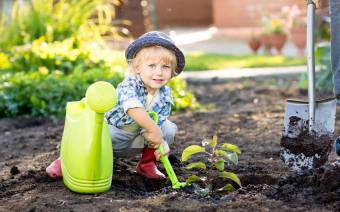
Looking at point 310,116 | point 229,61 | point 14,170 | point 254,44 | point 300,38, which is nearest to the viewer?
point 310,116

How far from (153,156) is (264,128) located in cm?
144

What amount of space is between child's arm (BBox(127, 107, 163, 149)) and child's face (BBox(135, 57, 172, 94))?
16cm

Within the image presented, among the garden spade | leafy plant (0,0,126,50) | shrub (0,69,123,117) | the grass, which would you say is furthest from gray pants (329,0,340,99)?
the grass

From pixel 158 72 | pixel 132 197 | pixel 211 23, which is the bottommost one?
pixel 132 197

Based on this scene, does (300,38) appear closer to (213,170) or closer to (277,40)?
(277,40)

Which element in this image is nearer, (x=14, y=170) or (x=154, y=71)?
(x=154, y=71)

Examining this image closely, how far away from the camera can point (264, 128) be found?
14.6 ft

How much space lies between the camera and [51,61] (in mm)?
6242

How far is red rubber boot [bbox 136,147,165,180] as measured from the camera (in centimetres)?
311

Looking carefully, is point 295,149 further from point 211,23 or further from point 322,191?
point 211,23

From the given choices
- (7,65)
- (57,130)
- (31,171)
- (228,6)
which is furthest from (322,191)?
(228,6)

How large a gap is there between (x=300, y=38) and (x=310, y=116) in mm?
7188

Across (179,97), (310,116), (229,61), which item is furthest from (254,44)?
(310,116)

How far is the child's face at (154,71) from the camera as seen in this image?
3.02 metres
